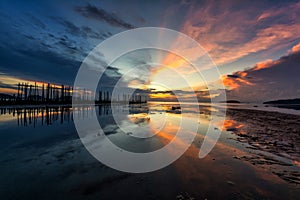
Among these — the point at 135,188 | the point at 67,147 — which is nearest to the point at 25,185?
the point at 135,188

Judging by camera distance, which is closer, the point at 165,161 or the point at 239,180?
the point at 239,180

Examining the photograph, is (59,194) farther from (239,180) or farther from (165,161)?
(239,180)

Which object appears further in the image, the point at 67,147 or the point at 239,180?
the point at 67,147

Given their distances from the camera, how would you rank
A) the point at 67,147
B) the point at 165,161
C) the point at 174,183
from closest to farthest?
1. the point at 174,183
2. the point at 165,161
3. the point at 67,147

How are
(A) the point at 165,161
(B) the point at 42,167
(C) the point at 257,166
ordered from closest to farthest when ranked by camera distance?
1. (B) the point at 42,167
2. (C) the point at 257,166
3. (A) the point at 165,161

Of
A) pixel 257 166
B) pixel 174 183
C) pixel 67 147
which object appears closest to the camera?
pixel 174 183

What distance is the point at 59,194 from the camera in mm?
4094

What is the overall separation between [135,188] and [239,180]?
12.1ft

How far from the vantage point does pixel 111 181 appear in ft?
15.9

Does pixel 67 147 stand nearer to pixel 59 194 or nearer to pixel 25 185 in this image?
pixel 25 185

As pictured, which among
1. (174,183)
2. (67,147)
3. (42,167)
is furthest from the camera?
(67,147)

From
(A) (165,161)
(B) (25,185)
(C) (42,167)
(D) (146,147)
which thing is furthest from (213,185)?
(C) (42,167)

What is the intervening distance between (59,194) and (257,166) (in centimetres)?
770

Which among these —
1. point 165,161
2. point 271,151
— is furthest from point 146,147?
point 271,151
